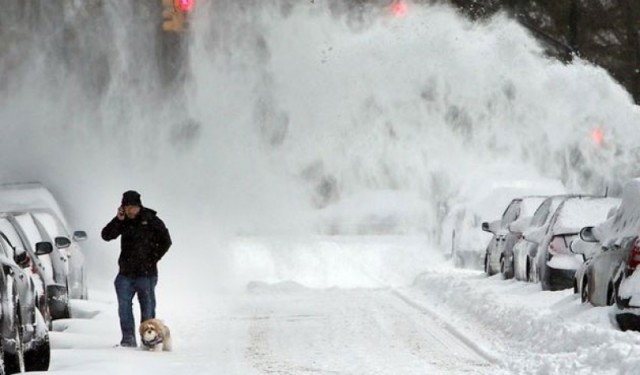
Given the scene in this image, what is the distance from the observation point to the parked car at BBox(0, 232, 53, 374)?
1053 cm

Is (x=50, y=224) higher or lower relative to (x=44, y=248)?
higher

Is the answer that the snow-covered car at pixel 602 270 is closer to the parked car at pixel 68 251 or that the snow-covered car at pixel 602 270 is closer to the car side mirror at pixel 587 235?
the car side mirror at pixel 587 235

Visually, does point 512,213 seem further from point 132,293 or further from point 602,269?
point 132,293

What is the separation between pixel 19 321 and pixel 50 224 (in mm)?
7229

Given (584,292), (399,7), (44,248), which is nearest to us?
(44,248)

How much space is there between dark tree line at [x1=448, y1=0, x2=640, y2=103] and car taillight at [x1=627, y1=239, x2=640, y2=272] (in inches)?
1323

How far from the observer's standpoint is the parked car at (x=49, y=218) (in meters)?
17.9

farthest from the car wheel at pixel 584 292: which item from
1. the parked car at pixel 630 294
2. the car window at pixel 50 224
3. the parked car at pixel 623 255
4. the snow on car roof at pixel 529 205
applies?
the snow on car roof at pixel 529 205

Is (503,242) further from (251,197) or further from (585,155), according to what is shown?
(251,197)

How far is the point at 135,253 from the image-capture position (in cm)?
1449

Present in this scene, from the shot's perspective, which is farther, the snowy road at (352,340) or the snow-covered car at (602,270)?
the snow-covered car at (602,270)

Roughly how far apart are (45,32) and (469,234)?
38.4 feet

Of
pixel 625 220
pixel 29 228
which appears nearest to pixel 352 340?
pixel 625 220

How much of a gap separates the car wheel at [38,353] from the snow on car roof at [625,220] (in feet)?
18.0
